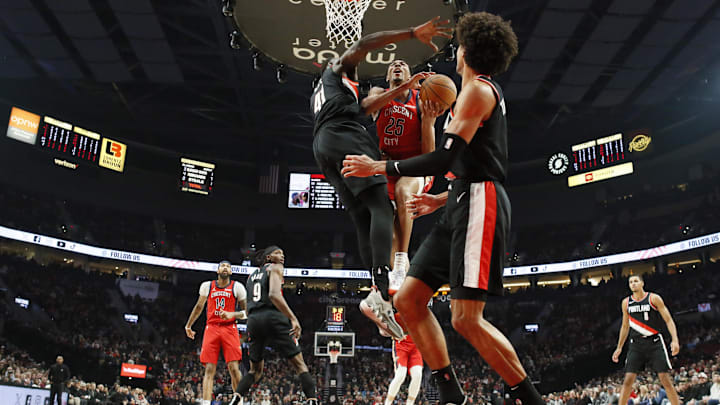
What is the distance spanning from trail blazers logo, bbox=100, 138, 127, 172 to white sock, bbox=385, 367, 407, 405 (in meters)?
20.1

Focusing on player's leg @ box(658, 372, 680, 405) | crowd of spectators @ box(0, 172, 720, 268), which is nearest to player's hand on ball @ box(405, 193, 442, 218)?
player's leg @ box(658, 372, 680, 405)

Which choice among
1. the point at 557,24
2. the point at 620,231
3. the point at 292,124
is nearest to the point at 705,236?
the point at 620,231

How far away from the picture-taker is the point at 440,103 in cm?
475

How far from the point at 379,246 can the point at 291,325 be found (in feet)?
14.0

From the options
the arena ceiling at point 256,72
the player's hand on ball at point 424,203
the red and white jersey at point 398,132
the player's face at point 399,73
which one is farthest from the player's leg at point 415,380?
the arena ceiling at point 256,72

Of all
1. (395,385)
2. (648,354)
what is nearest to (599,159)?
(648,354)

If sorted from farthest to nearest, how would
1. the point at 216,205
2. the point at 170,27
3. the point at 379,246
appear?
the point at 216,205 → the point at 170,27 → the point at 379,246

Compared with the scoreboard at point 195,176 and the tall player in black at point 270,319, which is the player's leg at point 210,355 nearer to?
the tall player in black at point 270,319

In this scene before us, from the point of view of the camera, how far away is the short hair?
3773 mm

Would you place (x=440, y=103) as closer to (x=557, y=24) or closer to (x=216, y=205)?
(x=557, y=24)

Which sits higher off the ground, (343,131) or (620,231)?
(620,231)

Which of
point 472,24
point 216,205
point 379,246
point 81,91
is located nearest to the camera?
point 472,24

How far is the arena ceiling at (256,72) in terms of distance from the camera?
55.5 feet

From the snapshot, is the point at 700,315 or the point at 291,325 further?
the point at 700,315
